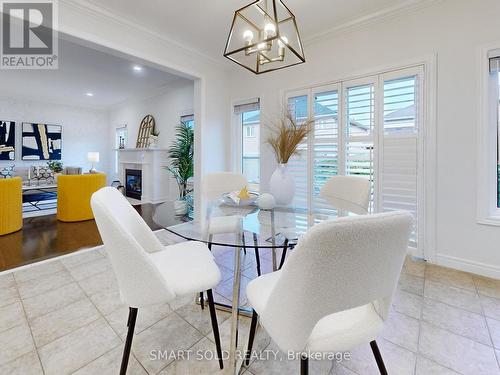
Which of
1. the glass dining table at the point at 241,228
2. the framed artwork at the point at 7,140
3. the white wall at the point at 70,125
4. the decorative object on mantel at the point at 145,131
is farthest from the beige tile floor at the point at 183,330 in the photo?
the white wall at the point at 70,125

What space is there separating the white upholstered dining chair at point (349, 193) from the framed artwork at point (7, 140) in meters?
7.80

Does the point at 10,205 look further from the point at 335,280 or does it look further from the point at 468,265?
the point at 468,265

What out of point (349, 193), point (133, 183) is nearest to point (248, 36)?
point (349, 193)

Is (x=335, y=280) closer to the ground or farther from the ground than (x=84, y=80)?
closer to the ground

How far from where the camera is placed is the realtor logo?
92.5 inches

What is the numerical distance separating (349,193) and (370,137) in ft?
3.34

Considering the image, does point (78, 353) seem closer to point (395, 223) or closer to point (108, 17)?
point (395, 223)

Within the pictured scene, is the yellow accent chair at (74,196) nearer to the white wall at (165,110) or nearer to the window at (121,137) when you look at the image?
the white wall at (165,110)

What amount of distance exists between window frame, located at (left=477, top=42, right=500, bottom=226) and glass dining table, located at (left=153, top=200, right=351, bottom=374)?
4.81 ft

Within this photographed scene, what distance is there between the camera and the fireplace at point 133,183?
612 centimetres

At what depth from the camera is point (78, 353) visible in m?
1.34

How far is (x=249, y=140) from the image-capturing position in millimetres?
4012

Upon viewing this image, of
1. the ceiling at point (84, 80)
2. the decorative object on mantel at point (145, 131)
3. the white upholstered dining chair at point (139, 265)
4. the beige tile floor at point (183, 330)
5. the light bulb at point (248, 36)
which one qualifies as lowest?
the beige tile floor at point (183, 330)

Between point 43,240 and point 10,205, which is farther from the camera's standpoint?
point 10,205
